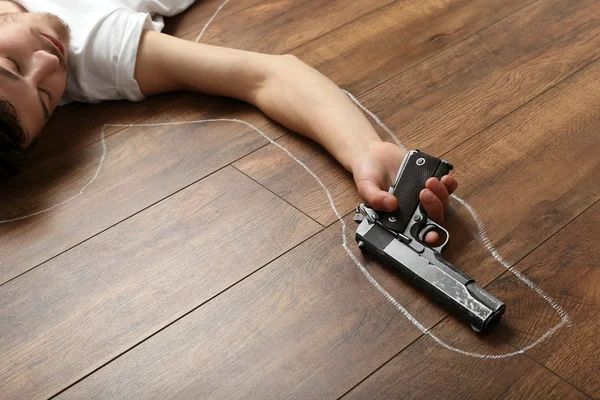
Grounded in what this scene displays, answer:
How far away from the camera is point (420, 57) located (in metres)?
1.45

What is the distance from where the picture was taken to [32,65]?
4.09 ft

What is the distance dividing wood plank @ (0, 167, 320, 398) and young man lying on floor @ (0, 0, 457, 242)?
17 cm

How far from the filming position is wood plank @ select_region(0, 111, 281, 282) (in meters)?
1.14

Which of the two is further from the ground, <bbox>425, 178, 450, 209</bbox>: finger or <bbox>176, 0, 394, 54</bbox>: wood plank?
<bbox>176, 0, 394, 54</bbox>: wood plank

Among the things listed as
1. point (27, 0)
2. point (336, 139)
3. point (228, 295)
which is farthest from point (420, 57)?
point (27, 0)

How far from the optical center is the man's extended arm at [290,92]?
110 cm

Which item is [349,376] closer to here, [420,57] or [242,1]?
[420,57]

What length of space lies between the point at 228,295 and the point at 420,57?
752 millimetres

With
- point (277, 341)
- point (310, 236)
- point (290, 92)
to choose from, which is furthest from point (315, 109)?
point (277, 341)

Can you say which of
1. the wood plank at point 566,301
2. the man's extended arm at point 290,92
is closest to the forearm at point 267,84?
the man's extended arm at point 290,92

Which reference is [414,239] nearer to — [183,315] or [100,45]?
[183,315]

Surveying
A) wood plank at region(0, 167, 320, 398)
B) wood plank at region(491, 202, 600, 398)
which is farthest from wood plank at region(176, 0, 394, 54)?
wood plank at region(491, 202, 600, 398)

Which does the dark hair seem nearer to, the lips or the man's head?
the man's head

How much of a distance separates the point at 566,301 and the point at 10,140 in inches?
39.2
